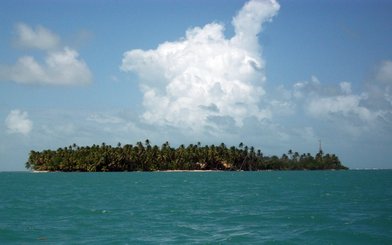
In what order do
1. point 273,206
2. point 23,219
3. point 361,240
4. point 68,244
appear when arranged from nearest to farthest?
point 68,244
point 361,240
point 23,219
point 273,206

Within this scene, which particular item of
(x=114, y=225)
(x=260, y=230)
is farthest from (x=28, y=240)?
(x=260, y=230)

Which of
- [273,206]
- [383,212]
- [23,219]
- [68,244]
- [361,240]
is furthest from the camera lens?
[273,206]

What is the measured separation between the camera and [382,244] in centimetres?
3141

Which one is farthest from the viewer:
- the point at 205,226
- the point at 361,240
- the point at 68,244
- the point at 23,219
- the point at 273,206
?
the point at 273,206

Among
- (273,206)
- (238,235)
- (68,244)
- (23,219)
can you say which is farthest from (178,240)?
(273,206)

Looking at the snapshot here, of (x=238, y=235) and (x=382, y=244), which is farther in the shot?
(x=238, y=235)

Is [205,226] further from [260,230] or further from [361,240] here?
[361,240]

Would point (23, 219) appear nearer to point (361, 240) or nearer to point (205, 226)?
point (205, 226)

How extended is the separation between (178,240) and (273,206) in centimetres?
2575

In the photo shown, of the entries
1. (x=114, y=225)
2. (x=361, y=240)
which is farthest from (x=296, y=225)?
(x=114, y=225)

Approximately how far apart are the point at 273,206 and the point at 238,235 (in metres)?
22.4

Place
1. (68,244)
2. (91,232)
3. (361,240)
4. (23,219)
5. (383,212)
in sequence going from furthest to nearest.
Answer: (383,212), (23,219), (91,232), (361,240), (68,244)

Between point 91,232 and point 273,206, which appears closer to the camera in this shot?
point 91,232

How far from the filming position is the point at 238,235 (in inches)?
1319
